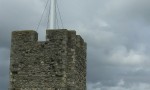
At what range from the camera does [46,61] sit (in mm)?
19469

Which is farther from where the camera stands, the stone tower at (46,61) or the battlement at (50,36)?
the battlement at (50,36)

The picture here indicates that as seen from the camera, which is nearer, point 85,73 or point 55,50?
point 55,50

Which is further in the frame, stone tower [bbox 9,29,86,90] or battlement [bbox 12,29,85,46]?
battlement [bbox 12,29,85,46]

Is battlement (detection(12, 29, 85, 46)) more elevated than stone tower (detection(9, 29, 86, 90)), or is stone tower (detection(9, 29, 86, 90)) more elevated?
battlement (detection(12, 29, 85, 46))

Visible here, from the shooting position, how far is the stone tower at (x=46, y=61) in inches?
758

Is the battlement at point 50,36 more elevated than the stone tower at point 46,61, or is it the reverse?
the battlement at point 50,36

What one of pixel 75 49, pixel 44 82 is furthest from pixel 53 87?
pixel 75 49

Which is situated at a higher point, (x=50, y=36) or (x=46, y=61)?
(x=50, y=36)

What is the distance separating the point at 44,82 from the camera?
19281mm

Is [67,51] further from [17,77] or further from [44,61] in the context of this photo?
[17,77]

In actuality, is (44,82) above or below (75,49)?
below

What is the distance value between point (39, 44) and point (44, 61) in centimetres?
76

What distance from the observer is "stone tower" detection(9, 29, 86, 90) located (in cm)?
1927

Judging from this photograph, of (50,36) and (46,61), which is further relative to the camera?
(50,36)
